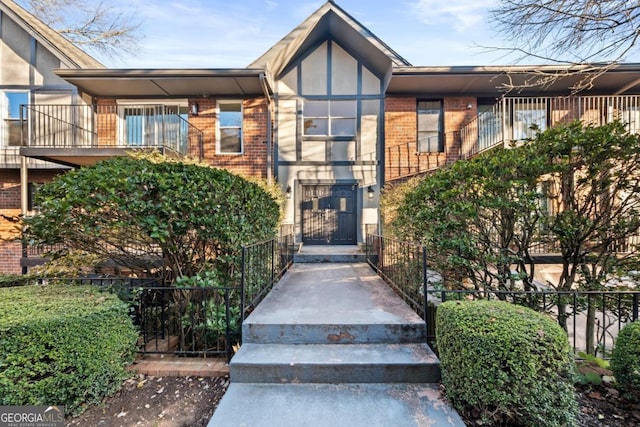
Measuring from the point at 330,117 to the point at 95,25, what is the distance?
41.6 feet

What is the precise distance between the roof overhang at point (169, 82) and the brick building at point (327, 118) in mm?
58

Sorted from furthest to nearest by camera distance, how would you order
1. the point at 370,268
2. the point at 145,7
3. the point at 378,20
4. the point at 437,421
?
the point at 145,7 → the point at 378,20 → the point at 370,268 → the point at 437,421

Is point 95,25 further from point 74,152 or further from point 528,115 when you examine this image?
point 528,115

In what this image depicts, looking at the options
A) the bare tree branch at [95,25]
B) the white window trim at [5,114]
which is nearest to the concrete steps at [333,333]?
the white window trim at [5,114]

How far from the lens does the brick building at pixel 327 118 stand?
8359 mm

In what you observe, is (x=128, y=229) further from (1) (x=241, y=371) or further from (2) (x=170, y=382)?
(1) (x=241, y=371)

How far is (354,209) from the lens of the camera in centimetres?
898

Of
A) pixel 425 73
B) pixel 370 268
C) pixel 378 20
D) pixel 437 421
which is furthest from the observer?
pixel 378 20

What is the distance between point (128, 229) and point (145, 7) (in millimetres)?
11181

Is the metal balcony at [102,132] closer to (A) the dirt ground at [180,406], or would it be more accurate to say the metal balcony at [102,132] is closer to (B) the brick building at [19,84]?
(B) the brick building at [19,84]

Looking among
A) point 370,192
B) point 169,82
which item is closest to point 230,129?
point 169,82

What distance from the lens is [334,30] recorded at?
8.73 m

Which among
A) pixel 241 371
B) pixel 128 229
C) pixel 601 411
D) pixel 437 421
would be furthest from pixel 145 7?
pixel 601 411

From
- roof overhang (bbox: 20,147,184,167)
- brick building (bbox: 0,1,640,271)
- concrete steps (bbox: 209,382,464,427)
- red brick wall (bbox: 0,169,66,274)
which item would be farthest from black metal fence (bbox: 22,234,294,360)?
red brick wall (bbox: 0,169,66,274)
